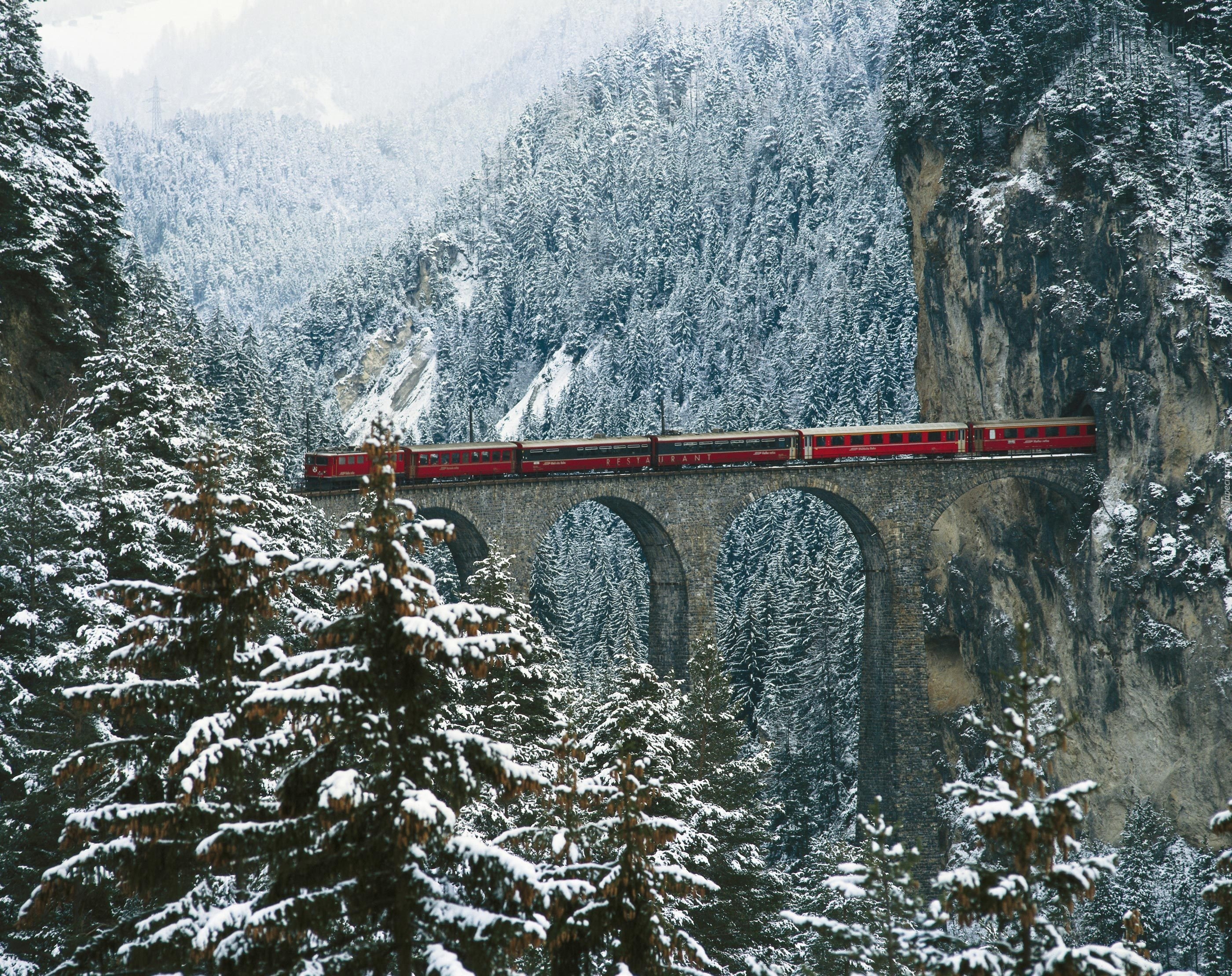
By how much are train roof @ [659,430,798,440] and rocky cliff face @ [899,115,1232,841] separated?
13430 mm

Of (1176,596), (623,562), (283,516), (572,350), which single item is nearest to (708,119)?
(572,350)

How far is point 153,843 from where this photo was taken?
444 inches

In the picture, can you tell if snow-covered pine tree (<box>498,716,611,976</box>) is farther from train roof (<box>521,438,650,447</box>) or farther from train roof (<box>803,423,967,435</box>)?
train roof (<box>803,423,967,435</box>)

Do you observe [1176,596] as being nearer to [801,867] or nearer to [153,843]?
[801,867]

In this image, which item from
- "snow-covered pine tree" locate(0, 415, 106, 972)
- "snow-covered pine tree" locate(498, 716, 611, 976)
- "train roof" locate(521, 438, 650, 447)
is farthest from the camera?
"train roof" locate(521, 438, 650, 447)

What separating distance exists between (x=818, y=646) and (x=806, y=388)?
6102cm

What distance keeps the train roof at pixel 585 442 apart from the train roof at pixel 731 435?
3.25ft

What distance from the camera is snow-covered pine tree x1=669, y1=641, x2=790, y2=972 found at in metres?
27.4

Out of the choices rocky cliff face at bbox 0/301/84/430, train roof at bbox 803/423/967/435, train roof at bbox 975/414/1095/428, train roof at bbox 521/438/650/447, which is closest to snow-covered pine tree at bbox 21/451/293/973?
rocky cliff face at bbox 0/301/84/430

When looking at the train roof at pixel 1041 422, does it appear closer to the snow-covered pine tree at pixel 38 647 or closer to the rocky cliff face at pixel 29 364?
the rocky cliff face at pixel 29 364

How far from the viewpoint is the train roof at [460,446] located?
48.8 m

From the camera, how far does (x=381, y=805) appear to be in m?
9.87

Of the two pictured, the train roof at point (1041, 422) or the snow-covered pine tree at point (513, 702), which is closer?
the snow-covered pine tree at point (513, 702)

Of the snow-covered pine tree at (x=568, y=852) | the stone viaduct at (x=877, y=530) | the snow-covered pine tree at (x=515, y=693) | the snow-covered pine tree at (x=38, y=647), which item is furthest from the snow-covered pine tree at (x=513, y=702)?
the stone viaduct at (x=877, y=530)
